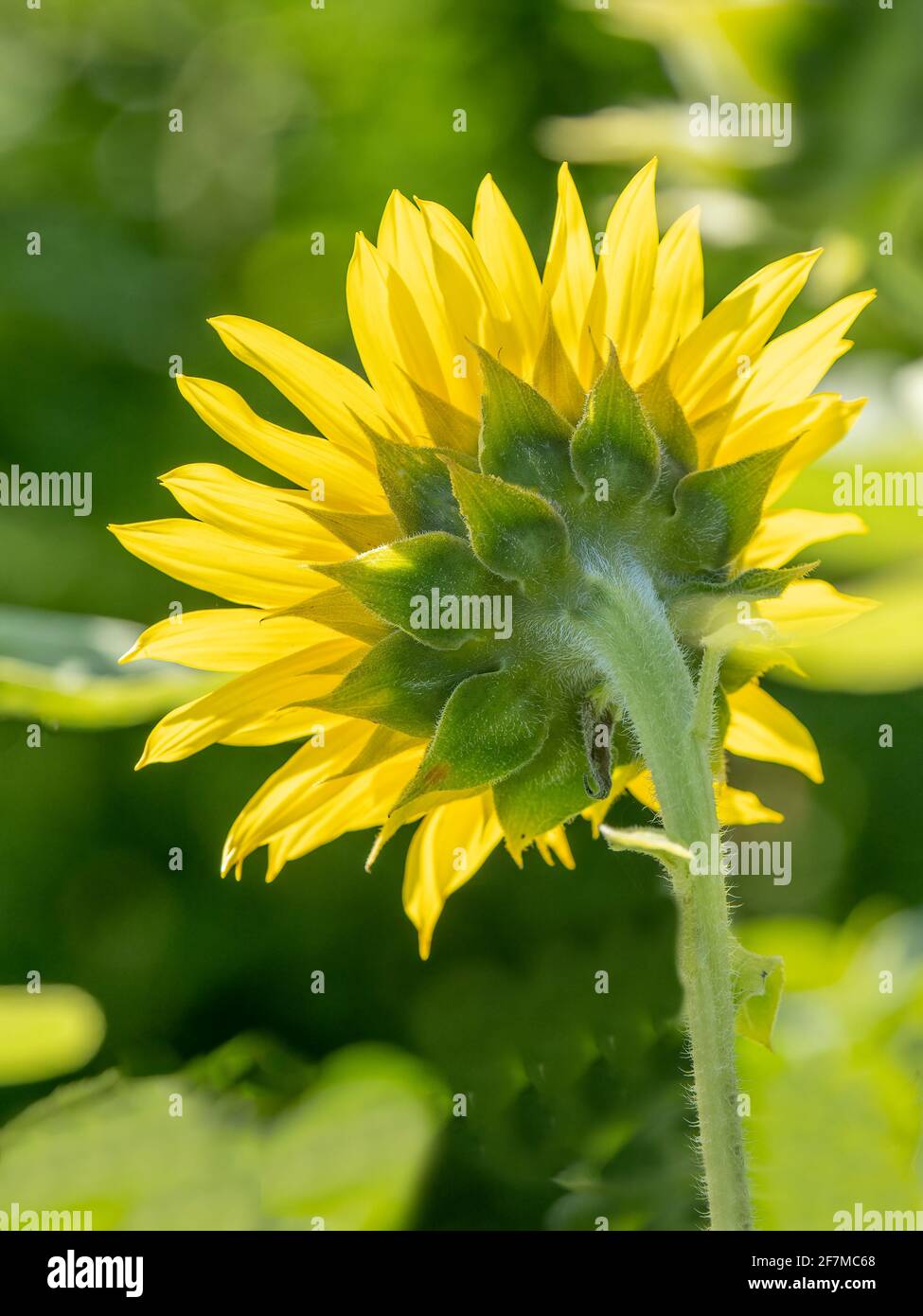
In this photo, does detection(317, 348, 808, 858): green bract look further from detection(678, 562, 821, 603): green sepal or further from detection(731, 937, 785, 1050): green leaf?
detection(731, 937, 785, 1050): green leaf

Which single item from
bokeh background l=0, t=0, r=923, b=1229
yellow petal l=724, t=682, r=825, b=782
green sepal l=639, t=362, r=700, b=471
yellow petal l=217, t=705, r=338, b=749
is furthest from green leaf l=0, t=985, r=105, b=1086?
green sepal l=639, t=362, r=700, b=471

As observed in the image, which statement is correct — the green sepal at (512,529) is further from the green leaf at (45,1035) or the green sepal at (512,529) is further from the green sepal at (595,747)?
the green leaf at (45,1035)

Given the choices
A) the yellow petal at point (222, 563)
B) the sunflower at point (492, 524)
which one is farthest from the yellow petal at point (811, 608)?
the yellow petal at point (222, 563)

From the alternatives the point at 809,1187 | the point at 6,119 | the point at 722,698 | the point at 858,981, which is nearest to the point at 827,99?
the point at 722,698

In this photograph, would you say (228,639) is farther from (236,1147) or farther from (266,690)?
(236,1147)

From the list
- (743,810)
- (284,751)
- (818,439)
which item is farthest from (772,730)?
(284,751)
